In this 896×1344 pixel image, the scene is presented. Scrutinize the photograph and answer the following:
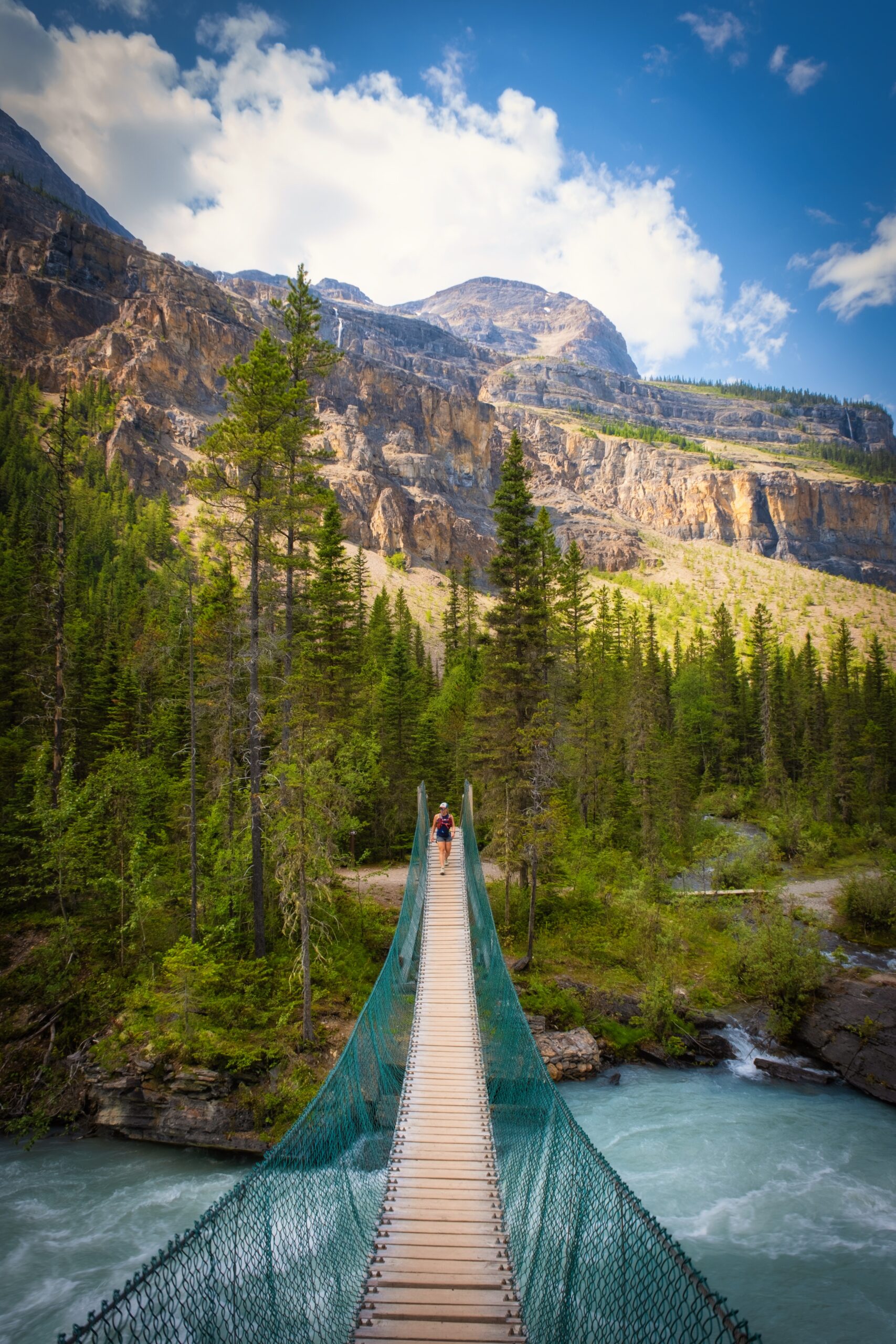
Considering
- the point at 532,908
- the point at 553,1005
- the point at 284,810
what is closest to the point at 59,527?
the point at 284,810

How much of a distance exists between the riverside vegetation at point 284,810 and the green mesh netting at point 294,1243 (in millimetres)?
3095

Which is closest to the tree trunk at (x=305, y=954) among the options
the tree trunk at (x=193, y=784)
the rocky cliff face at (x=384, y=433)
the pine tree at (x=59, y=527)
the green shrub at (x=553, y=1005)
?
the tree trunk at (x=193, y=784)

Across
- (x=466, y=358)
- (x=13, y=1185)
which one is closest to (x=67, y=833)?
(x=13, y=1185)

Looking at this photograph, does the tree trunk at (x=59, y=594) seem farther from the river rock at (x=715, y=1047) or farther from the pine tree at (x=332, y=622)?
the river rock at (x=715, y=1047)

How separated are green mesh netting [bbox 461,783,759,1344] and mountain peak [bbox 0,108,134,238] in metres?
199

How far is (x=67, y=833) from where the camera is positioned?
12.6m

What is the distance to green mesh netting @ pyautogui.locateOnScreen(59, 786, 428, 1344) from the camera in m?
3.43

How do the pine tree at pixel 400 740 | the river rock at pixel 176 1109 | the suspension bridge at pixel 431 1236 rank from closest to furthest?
the suspension bridge at pixel 431 1236
the river rock at pixel 176 1109
the pine tree at pixel 400 740

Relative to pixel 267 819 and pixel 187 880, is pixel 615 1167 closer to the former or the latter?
pixel 267 819

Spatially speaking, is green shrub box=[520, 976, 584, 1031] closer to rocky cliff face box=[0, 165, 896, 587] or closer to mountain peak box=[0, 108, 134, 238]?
rocky cliff face box=[0, 165, 896, 587]

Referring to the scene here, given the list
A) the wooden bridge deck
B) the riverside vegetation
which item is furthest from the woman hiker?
the wooden bridge deck

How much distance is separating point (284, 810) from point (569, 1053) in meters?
7.07

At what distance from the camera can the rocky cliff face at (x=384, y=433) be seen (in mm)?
73438

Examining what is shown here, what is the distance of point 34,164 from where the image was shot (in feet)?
550
